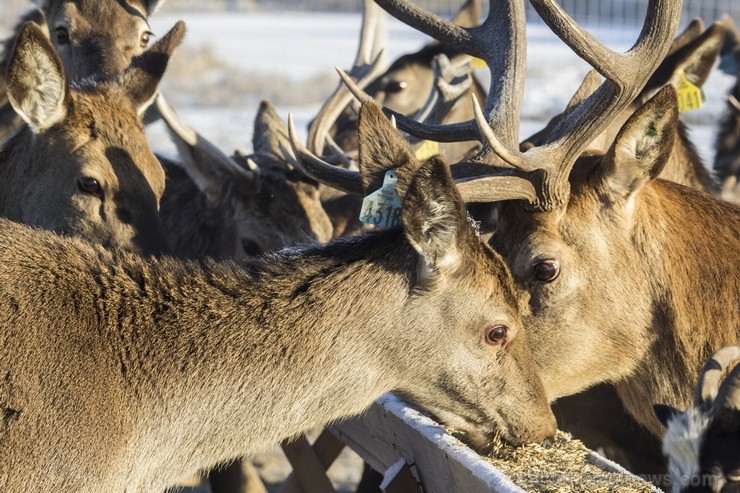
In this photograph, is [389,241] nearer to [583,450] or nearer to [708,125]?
[583,450]

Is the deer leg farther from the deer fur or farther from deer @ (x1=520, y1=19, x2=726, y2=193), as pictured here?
deer @ (x1=520, y1=19, x2=726, y2=193)

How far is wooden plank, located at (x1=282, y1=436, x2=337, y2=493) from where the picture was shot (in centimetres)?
692

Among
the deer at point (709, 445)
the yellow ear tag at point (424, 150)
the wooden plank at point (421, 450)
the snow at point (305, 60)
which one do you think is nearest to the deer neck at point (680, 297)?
the wooden plank at point (421, 450)

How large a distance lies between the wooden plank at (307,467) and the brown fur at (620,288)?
179cm

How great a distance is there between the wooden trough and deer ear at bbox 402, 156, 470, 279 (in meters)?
0.77

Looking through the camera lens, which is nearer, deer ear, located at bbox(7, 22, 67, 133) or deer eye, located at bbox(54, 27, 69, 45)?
deer ear, located at bbox(7, 22, 67, 133)

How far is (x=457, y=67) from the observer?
8.98m

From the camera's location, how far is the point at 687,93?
7559mm

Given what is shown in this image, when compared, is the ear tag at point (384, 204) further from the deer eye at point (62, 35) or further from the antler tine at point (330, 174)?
the deer eye at point (62, 35)

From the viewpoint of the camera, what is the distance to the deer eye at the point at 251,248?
25.6 feet

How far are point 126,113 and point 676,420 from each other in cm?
380

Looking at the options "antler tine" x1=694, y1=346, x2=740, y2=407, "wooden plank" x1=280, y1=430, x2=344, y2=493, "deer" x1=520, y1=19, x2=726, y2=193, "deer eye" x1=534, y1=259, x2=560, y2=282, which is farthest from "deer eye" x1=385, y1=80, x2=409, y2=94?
"antler tine" x1=694, y1=346, x2=740, y2=407

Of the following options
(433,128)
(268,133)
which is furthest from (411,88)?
(433,128)

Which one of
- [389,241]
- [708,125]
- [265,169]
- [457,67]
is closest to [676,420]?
[389,241]
